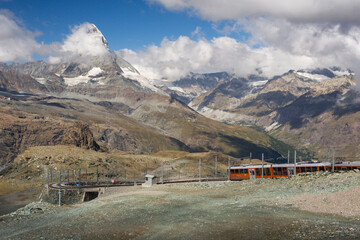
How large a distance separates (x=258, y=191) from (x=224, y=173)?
12247 centimetres

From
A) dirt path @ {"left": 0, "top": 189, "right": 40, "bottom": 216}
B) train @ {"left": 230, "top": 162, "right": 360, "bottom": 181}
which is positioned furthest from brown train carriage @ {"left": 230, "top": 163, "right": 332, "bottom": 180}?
dirt path @ {"left": 0, "top": 189, "right": 40, "bottom": 216}

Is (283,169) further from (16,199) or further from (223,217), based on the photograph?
(16,199)

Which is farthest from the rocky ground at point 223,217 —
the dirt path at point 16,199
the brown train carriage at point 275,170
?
the dirt path at point 16,199

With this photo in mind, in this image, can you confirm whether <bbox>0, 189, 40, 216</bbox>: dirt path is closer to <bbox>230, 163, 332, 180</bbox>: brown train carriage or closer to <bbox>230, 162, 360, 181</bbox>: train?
<bbox>230, 163, 332, 180</bbox>: brown train carriage

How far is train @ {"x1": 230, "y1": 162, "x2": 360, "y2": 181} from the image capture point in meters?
71.3

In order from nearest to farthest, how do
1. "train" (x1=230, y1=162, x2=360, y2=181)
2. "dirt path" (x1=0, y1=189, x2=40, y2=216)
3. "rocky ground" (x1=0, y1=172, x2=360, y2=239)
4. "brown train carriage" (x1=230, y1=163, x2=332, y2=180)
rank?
"rocky ground" (x1=0, y1=172, x2=360, y2=239) → "train" (x1=230, y1=162, x2=360, y2=181) → "brown train carriage" (x1=230, y1=163, x2=332, y2=180) → "dirt path" (x1=0, y1=189, x2=40, y2=216)

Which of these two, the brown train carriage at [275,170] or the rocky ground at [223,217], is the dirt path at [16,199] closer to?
the rocky ground at [223,217]

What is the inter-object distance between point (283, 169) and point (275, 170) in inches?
106

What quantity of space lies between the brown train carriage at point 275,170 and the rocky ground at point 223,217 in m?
23.0

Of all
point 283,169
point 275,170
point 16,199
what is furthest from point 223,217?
point 16,199

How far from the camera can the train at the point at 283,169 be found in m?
71.3

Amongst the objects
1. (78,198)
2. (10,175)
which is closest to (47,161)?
(10,175)

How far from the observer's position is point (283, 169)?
78.4 m

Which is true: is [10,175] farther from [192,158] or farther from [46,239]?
[46,239]
